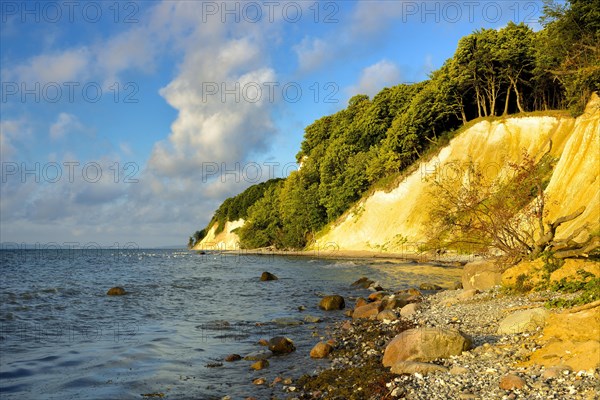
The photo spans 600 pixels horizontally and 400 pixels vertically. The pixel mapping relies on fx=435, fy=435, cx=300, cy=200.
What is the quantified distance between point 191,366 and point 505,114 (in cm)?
5739

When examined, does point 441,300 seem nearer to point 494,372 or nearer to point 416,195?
point 494,372

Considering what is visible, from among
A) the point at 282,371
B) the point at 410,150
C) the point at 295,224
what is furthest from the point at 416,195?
the point at 282,371

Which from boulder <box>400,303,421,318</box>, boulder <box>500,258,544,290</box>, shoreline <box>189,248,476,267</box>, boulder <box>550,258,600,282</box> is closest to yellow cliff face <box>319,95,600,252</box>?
shoreline <box>189,248,476,267</box>

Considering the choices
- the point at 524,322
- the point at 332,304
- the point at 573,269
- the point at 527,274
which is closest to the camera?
the point at 524,322

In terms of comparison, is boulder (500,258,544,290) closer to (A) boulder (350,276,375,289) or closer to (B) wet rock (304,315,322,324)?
(B) wet rock (304,315,322,324)

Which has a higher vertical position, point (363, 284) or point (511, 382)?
point (511, 382)

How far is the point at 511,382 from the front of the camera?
23.6ft

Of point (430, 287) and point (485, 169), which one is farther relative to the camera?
point (485, 169)

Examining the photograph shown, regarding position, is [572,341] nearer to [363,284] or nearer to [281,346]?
[281,346]

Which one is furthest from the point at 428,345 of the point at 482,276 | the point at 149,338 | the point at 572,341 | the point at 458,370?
the point at 482,276

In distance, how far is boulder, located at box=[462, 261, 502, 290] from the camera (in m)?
20.3

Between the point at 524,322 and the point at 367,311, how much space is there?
8.01 metres

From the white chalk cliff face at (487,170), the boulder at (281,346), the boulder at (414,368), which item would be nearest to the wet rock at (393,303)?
the boulder at (281,346)

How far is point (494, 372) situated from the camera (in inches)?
316
